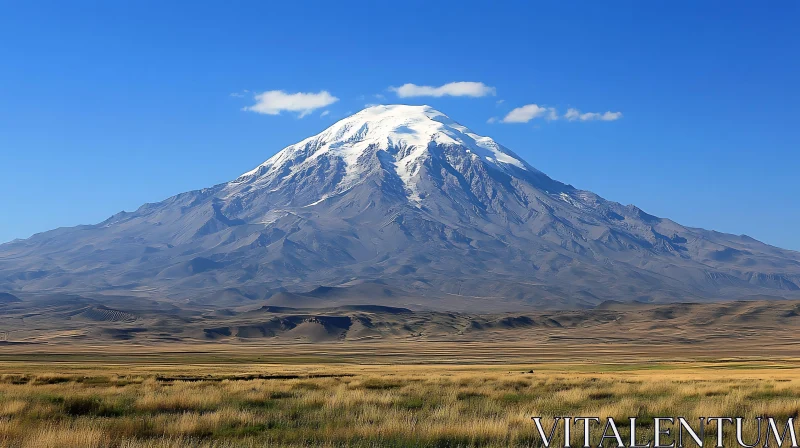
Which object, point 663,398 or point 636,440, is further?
point 663,398

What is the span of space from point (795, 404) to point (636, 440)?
23.1 ft

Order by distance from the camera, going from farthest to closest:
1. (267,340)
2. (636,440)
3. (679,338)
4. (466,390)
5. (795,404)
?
(267,340)
(679,338)
(466,390)
(795,404)
(636,440)

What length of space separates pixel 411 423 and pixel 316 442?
8.77ft

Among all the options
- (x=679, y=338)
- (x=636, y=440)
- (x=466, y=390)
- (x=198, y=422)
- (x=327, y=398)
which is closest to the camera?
(x=636, y=440)

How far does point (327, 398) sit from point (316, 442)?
766cm

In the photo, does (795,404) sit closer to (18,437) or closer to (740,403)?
(740,403)

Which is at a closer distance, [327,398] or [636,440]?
[636,440]

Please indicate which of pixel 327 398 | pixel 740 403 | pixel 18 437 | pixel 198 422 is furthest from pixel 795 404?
pixel 18 437

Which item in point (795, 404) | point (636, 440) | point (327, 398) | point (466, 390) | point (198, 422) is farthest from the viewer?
point (466, 390)

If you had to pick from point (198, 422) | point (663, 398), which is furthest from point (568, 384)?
point (198, 422)

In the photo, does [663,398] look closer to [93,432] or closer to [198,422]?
[198,422]

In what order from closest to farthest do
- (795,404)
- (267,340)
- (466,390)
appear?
(795,404), (466,390), (267,340)

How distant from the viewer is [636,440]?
14.8 meters

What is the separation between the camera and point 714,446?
13.8 meters
